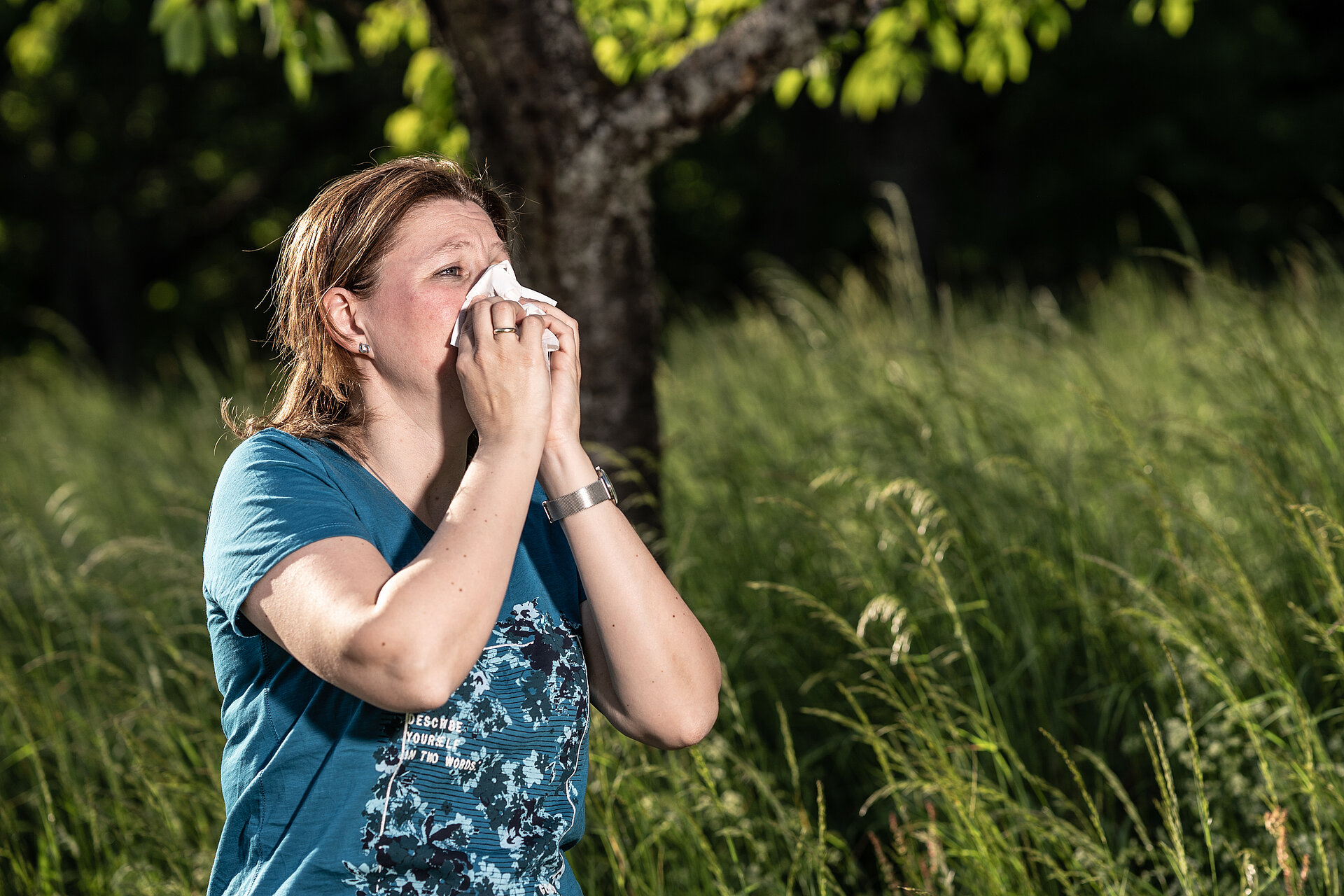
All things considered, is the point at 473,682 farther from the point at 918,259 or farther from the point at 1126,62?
the point at 1126,62

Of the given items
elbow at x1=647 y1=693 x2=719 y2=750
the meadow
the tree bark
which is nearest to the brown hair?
elbow at x1=647 y1=693 x2=719 y2=750

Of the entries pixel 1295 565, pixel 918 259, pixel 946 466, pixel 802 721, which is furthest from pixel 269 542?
pixel 918 259

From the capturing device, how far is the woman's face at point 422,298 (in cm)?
149

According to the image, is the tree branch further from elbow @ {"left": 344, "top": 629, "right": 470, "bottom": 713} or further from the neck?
elbow @ {"left": 344, "top": 629, "right": 470, "bottom": 713}

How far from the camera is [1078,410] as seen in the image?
409 centimetres

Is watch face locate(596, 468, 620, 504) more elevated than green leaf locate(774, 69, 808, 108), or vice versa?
green leaf locate(774, 69, 808, 108)

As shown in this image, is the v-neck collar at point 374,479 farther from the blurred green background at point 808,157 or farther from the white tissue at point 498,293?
the blurred green background at point 808,157

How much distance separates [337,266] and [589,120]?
1.35 meters

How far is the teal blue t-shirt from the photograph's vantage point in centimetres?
132

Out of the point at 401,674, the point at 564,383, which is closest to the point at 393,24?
the point at 564,383

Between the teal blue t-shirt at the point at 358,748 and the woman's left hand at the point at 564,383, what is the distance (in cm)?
24

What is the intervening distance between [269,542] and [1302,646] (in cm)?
222

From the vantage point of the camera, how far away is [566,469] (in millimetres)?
1465

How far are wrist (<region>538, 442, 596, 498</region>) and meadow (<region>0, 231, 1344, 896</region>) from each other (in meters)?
0.59
